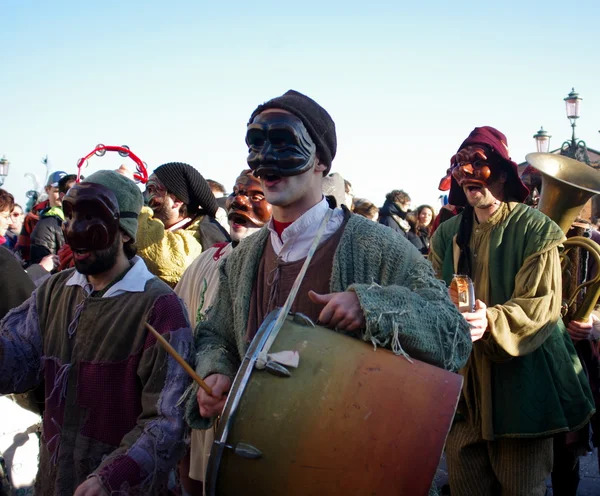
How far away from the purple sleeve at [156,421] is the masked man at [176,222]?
5.94 ft

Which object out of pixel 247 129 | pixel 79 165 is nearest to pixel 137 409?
pixel 247 129

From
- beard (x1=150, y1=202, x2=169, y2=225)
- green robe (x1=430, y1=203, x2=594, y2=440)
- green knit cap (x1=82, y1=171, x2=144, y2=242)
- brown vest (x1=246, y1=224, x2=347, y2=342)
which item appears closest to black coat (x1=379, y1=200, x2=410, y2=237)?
beard (x1=150, y1=202, x2=169, y2=225)

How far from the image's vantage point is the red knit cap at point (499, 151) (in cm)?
376

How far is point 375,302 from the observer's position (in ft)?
6.13

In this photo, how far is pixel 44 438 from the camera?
246 cm

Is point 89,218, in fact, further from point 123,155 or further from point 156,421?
point 123,155

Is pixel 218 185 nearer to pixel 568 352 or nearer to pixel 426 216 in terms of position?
pixel 426 216

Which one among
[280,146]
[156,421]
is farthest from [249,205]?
[156,421]

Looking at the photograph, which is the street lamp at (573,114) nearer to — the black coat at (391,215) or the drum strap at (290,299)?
the black coat at (391,215)

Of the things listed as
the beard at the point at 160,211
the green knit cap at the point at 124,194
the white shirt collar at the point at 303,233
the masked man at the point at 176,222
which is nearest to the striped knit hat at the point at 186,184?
the masked man at the point at 176,222

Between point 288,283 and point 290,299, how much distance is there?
257mm

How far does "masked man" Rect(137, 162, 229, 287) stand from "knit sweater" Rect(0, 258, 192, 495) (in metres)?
1.62

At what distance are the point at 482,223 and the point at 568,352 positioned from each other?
84 centimetres

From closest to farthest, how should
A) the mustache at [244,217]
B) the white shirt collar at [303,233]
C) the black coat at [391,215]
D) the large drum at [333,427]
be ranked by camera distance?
the large drum at [333,427] < the white shirt collar at [303,233] < the mustache at [244,217] < the black coat at [391,215]
